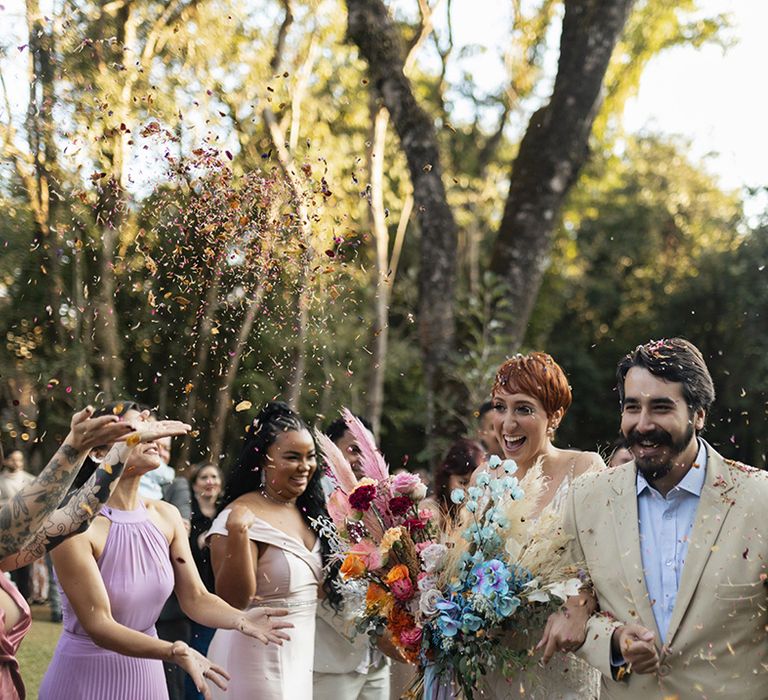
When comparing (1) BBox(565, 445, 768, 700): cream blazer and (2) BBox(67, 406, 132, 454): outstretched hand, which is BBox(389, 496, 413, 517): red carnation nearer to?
(1) BBox(565, 445, 768, 700): cream blazer

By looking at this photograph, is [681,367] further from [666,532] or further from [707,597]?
[707,597]

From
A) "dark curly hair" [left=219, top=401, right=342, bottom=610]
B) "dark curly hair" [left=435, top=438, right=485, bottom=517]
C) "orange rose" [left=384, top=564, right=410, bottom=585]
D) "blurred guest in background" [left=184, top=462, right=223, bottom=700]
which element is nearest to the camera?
"orange rose" [left=384, top=564, right=410, bottom=585]

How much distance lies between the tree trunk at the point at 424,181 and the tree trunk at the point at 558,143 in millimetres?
582

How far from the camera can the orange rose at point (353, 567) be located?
3.96 meters

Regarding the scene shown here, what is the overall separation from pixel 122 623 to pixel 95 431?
1.45 metres

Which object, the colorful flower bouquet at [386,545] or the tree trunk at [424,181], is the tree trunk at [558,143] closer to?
the tree trunk at [424,181]

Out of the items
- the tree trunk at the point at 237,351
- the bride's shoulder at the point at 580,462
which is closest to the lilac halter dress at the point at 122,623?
the tree trunk at the point at 237,351

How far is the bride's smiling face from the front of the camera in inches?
183

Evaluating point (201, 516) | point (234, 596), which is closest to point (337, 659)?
point (234, 596)

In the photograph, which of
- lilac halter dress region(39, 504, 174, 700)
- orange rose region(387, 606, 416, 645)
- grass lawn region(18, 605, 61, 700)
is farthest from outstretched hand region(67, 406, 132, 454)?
grass lawn region(18, 605, 61, 700)

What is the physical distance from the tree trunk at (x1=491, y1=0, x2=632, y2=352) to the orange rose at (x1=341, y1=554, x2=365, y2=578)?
6.79m

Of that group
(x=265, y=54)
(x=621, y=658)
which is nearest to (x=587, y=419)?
(x=265, y=54)

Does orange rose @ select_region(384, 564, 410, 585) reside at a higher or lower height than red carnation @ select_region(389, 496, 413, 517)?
lower

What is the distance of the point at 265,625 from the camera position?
411 centimetres
